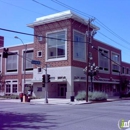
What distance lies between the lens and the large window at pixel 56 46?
144 ft

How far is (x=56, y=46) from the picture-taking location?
45.0m

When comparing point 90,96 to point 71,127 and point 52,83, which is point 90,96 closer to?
point 52,83

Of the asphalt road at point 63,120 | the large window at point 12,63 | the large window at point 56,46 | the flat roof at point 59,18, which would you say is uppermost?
the flat roof at point 59,18

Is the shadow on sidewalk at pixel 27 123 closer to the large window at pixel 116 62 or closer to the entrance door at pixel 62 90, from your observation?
the entrance door at pixel 62 90

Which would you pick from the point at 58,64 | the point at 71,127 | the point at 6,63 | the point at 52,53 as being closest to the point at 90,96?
the point at 58,64

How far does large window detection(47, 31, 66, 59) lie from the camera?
1730 inches

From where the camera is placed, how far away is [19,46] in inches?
2090

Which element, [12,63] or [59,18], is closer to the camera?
Result: [59,18]

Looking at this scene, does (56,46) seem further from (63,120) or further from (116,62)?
(63,120)

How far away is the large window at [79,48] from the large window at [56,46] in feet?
7.63

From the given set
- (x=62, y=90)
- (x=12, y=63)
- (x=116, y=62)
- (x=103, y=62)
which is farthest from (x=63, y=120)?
(x=116, y=62)

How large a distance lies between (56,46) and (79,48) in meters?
4.66

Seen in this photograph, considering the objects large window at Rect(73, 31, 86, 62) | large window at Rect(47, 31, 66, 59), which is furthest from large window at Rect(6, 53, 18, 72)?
large window at Rect(73, 31, 86, 62)

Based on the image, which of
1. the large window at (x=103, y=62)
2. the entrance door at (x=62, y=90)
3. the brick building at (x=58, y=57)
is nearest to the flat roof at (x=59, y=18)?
the brick building at (x=58, y=57)
